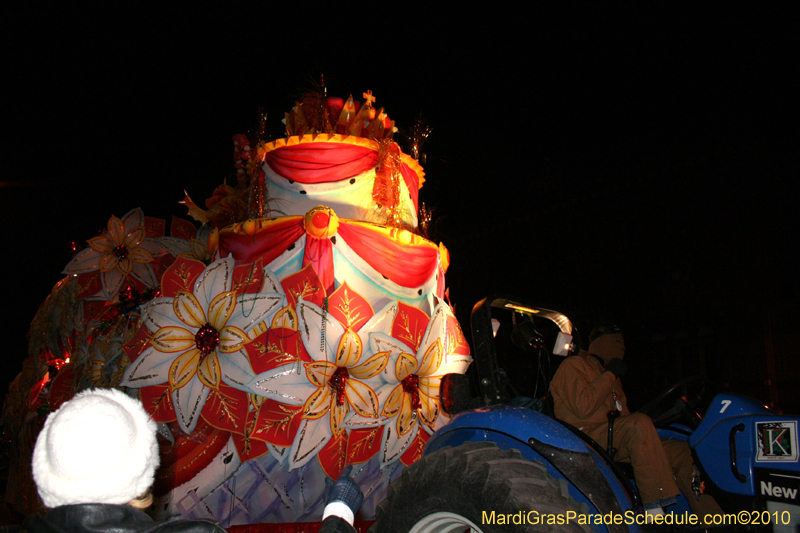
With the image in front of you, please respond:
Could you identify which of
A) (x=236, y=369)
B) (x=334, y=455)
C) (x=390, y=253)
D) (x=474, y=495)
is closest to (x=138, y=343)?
(x=236, y=369)

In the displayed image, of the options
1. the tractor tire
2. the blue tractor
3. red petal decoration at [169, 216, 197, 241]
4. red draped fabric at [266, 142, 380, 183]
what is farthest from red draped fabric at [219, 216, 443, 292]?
the tractor tire

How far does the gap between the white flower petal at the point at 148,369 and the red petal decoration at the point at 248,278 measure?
30.1 inches

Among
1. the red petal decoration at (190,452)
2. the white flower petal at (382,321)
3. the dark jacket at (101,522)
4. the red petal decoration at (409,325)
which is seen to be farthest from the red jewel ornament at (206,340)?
the dark jacket at (101,522)

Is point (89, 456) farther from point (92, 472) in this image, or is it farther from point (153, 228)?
point (153, 228)

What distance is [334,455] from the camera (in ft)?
12.6

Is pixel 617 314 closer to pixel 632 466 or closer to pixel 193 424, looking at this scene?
pixel 632 466

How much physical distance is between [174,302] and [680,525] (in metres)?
3.82

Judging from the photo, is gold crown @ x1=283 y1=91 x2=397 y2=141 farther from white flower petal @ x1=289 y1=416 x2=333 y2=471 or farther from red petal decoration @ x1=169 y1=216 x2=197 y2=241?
white flower petal @ x1=289 y1=416 x2=333 y2=471

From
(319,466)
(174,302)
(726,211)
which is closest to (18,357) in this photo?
(174,302)

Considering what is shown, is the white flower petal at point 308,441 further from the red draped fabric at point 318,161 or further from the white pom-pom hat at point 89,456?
the white pom-pom hat at point 89,456

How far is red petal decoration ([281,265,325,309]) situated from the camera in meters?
3.96

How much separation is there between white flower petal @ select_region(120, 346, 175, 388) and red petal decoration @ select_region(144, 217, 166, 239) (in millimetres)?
2667

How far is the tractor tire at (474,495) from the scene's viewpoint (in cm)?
166

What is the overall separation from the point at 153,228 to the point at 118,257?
0.57 meters
